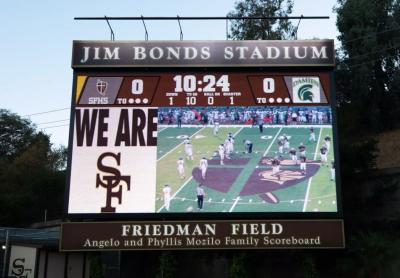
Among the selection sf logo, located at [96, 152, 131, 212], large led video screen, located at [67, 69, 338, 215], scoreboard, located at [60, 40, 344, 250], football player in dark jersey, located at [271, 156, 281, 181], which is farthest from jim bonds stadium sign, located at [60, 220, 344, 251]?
football player in dark jersey, located at [271, 156, 281, 181]

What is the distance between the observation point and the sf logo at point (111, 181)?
14.9 metres

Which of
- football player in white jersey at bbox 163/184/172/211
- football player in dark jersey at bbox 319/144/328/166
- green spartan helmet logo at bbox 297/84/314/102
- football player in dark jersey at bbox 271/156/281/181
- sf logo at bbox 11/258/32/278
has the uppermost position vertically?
green spartan helmet logo at bbox 297/84/314/102

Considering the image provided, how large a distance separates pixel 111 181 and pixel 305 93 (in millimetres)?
6355

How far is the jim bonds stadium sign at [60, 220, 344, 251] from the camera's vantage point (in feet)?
47.2

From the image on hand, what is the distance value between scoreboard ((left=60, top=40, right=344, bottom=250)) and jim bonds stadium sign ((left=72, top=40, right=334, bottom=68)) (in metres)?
0.03

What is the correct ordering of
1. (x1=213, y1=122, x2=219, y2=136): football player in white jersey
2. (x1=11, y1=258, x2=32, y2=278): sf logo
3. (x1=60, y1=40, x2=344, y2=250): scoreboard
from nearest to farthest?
1. (x1=60, y1=40, x2=344, y2=250): scoreboard
2. (x1=213, y1=122, x2=219, y2=136): football player in white jersey
3. (x1=11, y1=258, x2=32, y2=278): sf logo

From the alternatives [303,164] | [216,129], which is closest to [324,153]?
[303,164]

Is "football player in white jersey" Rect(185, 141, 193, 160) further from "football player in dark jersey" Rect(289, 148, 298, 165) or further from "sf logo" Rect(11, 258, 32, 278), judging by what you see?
"sf logo" Rect(11, 258, 32, 278)

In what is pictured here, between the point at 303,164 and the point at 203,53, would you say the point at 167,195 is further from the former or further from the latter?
the point at 203,53

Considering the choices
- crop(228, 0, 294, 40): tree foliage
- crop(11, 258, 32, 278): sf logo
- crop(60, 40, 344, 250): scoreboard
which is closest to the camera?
crop(60, 40, 344, 250): scoreboard

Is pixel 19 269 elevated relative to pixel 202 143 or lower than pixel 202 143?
lower

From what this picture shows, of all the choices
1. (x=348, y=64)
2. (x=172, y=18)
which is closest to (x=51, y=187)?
(x=348, y=64)

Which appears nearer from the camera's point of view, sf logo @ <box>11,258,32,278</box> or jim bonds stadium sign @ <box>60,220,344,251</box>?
jim bonds stadium sign @ <box>60,220,344,251</box>

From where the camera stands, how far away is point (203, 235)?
47.4ft
